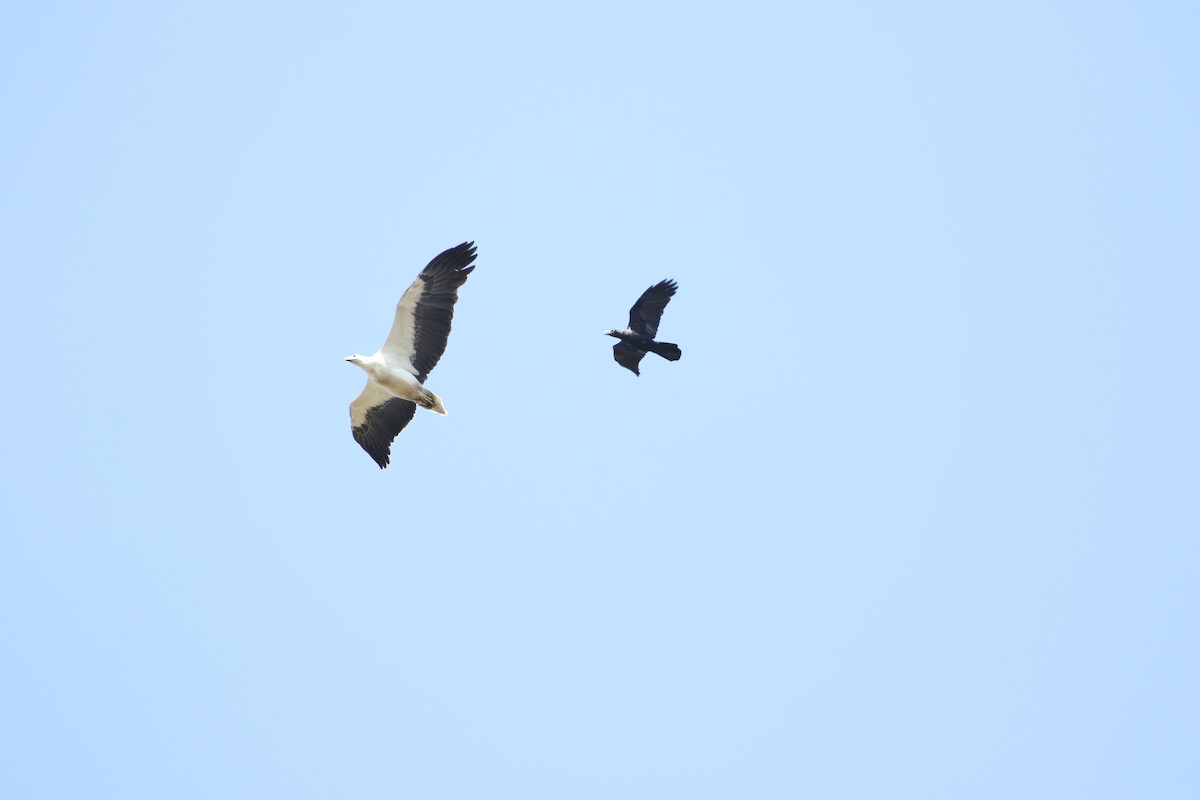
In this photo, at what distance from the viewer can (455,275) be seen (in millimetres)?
21000

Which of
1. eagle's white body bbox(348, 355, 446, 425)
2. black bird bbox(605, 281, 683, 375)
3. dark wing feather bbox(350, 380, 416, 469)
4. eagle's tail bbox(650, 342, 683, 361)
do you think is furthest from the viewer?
black bird bbox(605, 281, 683, 375)

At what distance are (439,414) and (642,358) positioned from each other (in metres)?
4.40

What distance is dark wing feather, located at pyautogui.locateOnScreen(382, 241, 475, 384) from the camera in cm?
2098

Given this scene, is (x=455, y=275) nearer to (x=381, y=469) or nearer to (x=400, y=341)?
(x=400, y=341)

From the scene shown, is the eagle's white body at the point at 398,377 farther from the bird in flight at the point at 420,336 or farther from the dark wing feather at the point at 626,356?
the dark wing feather at the point at 626,356

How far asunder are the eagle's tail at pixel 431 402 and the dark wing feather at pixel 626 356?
4.00m

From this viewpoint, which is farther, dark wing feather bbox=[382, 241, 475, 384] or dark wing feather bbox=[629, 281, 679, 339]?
dark wing feather bbox=[629, 281, 679, 339]

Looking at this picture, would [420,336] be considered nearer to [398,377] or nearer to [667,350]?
[398,377]

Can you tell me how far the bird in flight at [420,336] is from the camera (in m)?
21.0

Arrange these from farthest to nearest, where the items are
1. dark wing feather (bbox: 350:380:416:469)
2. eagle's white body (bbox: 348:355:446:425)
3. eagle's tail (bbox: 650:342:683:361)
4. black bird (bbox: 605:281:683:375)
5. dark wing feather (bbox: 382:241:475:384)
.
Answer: black bird (bbox: 605:281:683:375), eagle's tail (bbox: 650:342:683:361), dark wing feather (bbox: 350:380:416:469), eagle's white body (bbox: 348:355:446:425), dark wing feather (bbox: 382:241:475:384)

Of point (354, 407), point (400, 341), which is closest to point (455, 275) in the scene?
point (400, 341)

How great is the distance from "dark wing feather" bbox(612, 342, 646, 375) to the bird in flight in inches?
156

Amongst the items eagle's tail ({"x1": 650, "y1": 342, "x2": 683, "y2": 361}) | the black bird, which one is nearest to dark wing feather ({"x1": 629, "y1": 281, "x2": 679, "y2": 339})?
the black bird

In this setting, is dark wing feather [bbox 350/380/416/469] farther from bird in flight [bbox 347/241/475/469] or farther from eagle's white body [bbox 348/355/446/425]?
eagle's white body [bbox 348/355/446/425]
